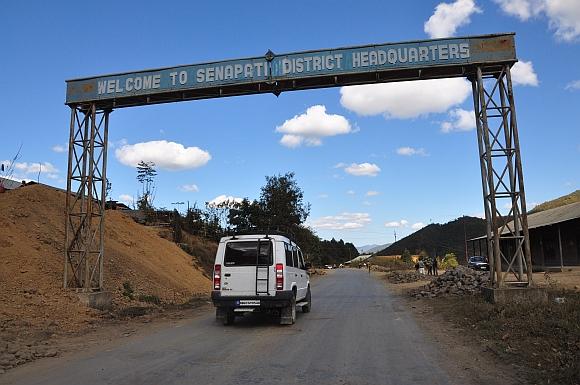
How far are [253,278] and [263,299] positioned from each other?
56 cm

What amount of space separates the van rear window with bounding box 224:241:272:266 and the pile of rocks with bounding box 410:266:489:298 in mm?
9548

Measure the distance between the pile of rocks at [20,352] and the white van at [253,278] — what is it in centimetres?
409

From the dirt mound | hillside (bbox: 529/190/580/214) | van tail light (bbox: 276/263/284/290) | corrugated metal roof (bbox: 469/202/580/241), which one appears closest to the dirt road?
van tail light (bbox: 276/263/284/290)

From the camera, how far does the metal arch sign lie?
14.7 metres

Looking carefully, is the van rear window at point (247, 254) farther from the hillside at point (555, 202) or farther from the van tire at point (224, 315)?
the hillside at point (555, 202)

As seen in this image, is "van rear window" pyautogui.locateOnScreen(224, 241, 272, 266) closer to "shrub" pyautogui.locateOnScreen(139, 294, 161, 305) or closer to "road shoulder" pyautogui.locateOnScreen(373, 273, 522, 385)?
"road shoulder" pyautogui.locateOnScreen(373, 273, 522, 385)

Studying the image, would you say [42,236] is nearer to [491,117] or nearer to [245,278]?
[245,278]

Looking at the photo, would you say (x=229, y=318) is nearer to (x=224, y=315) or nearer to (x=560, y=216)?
(x=224, y=315)

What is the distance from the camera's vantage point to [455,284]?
20.4 m

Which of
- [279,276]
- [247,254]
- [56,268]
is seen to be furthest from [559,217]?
[56,268]

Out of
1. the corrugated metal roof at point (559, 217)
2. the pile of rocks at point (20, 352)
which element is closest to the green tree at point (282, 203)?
the corrugated metal roof at point (559, 217)

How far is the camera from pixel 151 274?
22.3 metres

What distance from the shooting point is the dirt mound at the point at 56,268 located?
1295 centimetres

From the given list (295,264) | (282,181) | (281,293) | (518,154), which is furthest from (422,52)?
(282,181)
